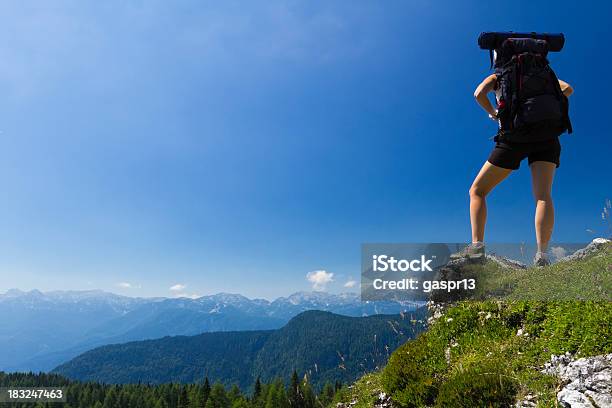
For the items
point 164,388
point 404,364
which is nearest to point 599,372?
point 404,364

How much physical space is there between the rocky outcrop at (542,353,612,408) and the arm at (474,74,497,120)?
164 inches

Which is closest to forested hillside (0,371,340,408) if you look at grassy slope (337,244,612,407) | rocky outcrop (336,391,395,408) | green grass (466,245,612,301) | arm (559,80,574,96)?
green grass (466,245,612,301)

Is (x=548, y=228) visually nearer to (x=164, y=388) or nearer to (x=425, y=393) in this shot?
(x=425, y=393)

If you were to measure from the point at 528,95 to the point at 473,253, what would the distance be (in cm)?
361

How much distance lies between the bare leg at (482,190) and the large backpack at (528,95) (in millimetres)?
604

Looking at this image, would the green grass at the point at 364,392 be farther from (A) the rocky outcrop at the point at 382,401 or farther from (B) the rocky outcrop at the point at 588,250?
(B) the rocky outcrop at the point at 588,250

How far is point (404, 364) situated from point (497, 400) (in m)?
2.37

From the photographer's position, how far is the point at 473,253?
846 centimetres

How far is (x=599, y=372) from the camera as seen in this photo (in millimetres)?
4227

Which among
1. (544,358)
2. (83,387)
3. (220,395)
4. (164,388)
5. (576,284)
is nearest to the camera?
(544,358)

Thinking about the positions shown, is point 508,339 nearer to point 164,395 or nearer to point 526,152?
point 526,152

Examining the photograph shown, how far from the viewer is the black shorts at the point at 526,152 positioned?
660 centimetres

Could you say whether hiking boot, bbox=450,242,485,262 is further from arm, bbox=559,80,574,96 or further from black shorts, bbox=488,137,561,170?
arm, bbox=559,80,574,96

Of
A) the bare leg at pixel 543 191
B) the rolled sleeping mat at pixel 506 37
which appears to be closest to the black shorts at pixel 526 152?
the bare leg at pixel 543 191
